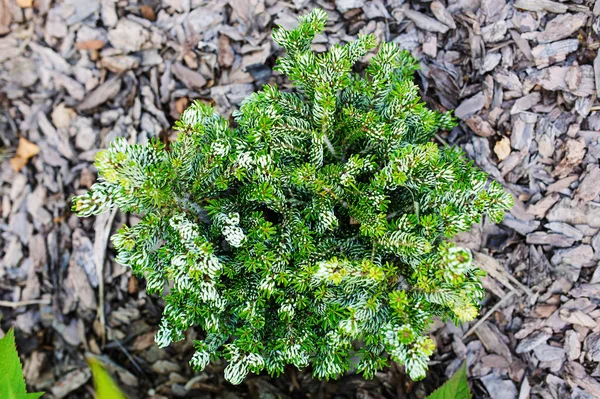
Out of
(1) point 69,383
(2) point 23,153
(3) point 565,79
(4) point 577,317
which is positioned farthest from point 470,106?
(1) point 69,383

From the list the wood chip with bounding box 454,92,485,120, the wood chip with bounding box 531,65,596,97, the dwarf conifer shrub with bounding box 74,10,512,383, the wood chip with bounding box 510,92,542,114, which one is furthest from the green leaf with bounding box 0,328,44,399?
the wood chip with bounding box 531,65,596,97

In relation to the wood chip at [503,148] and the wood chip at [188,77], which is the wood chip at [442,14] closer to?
the wood chip at [503,148]

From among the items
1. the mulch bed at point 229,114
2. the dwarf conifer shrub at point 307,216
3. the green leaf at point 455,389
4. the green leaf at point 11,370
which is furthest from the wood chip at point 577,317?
the green leaf at point 11,370

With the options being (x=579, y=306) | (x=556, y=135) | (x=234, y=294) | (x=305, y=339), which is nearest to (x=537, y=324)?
(x=579, y=306)

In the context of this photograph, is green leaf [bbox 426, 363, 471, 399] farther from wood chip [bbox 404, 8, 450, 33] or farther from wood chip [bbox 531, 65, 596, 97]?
wood chip [bbox 404, 8, 450, 33]

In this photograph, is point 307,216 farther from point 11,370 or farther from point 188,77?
point 188,77

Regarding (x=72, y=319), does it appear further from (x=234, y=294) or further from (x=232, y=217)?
(x=232, y=217)

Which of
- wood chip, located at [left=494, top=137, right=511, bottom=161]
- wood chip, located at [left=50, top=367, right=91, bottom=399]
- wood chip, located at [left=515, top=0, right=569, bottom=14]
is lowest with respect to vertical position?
wood chip, located at [left=50, top=367, right=91, bottom=399]
